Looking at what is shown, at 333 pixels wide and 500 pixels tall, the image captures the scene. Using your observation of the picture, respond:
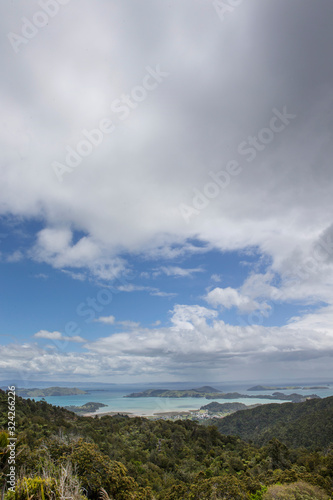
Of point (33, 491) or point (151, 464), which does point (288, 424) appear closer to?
point (151, 464)

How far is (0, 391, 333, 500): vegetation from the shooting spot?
15.2m

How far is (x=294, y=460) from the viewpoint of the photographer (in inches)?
1818

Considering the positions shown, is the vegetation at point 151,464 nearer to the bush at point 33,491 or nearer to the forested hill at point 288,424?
the bush at point 33,491

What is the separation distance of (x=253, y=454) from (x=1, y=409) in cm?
4728

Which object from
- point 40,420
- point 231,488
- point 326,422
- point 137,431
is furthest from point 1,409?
point 326,422

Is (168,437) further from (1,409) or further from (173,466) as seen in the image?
(1,409)

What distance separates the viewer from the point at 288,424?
301 feet

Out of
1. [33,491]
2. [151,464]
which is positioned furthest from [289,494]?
[151,464]

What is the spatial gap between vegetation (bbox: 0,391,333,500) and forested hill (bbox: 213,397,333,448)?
2685 mm

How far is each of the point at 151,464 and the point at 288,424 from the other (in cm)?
6976

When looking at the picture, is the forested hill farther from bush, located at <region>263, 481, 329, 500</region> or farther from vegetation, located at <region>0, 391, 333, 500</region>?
bush, located at <region>263, 481, 329, 500</region>

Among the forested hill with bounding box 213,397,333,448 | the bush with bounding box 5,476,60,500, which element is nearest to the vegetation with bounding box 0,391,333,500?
the bush with bounding box 5,476,60,500

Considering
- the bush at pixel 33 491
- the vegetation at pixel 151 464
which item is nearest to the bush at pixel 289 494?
the vegetation at pixel 151 464

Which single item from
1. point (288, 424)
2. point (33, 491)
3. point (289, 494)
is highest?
point (33, 491)
